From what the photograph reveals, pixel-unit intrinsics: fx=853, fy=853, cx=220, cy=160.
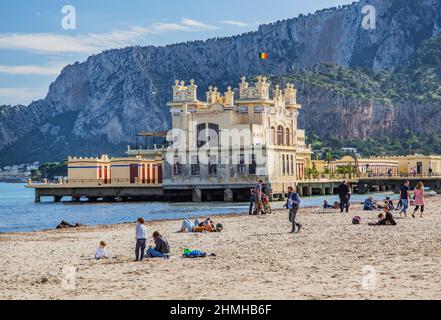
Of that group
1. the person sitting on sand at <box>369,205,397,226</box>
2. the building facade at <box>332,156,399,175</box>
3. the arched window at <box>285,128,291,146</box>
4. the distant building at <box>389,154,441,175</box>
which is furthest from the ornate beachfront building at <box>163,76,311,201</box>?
the person sitting on sand at <box>369,205,397,226</box>

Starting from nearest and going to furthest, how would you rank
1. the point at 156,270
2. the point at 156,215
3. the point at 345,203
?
the point at 156,270, the point at 345,203, the point at 156,215

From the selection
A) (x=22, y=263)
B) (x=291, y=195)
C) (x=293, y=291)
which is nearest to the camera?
(x=293, y=291)

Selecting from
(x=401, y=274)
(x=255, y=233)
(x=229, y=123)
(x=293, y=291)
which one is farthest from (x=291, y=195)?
(x=229, y=123)

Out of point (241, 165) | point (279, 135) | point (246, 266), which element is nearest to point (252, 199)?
point (246, 266)

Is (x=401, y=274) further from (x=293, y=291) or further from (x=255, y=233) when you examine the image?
(x=255, y=233)

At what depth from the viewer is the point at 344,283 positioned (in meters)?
20.5

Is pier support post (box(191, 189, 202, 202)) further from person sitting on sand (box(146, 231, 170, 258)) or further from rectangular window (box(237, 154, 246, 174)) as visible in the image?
person sitting on sand (box(146, 231, 170, 258))

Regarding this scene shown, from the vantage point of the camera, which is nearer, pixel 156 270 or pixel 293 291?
pixel 293 291

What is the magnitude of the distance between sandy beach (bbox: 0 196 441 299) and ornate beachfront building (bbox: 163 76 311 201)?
187ft

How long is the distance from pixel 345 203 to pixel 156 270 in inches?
1163

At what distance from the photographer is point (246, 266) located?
24.5m

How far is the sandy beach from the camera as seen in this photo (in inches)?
776

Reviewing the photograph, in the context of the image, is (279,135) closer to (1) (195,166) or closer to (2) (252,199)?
(1) (195,166)

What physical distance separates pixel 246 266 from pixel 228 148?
72.2 metres
